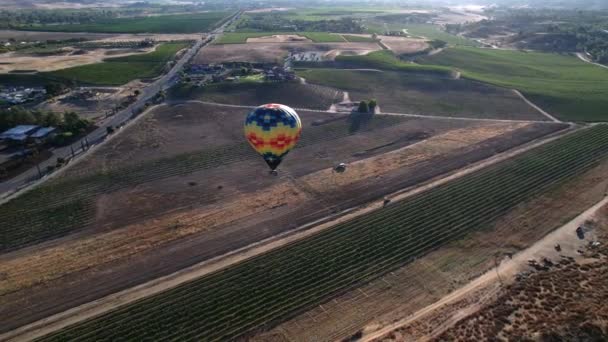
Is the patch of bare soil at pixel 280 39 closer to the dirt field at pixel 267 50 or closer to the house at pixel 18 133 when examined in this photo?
the dirt field at pixel 267 50

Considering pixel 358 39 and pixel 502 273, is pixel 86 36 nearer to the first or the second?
pixel 358 39

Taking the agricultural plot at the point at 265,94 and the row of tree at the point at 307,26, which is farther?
the row of tree at the point at 307,26

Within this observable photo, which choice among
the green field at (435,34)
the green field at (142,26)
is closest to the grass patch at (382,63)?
the green field at (435,34)

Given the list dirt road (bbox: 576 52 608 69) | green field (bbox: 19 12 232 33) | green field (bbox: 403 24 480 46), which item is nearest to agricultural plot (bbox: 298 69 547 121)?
dirt road (bbox: 576 52 608 69)

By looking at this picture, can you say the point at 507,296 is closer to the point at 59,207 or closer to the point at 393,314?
the point at 393,314

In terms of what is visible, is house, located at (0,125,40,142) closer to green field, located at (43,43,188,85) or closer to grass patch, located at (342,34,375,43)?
green field, located at (43,43,188,85)

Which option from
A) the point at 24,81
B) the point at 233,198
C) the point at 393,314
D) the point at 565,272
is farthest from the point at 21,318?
the point at 24,81
